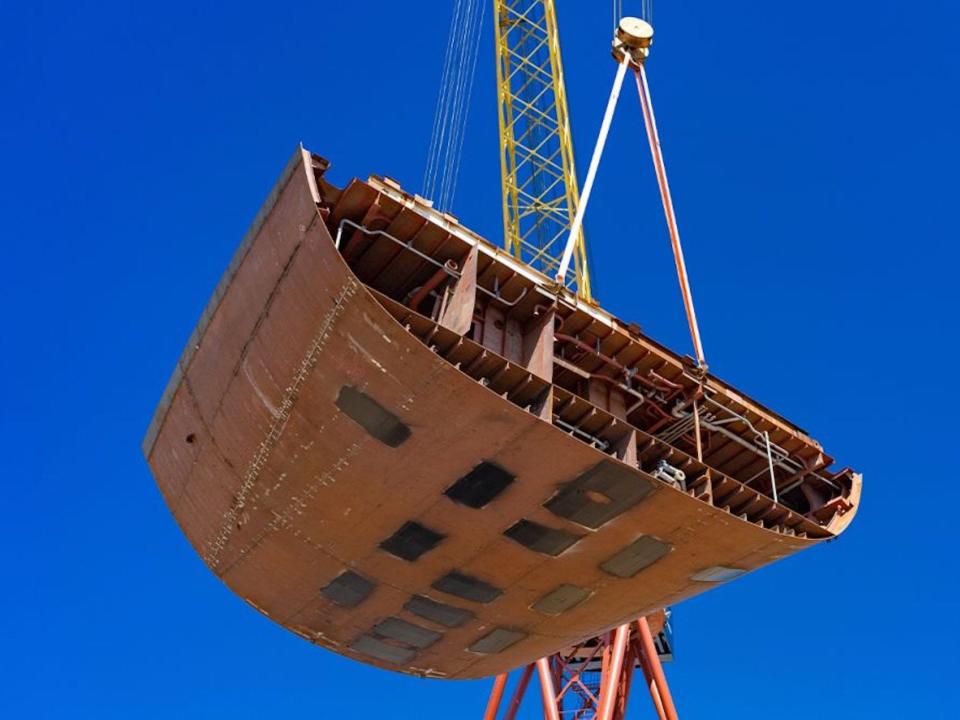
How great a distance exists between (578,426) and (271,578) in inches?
345

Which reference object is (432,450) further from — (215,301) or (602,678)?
(602,678)

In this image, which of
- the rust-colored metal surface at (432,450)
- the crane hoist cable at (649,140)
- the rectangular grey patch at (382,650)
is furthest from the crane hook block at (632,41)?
the rectangular grey patch at (382,650)

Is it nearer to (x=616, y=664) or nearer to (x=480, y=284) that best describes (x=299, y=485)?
(x=480, y=284)

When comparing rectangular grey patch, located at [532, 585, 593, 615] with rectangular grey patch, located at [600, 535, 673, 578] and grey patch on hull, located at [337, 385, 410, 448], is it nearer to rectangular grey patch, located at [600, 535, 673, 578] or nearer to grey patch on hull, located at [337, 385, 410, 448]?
rectangular grey patch, located at [600, 535, 673, 578]

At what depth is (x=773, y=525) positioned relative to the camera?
2270 centimetres

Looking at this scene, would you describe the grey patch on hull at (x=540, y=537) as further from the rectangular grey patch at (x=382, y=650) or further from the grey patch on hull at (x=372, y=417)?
the rectangular grey patch at (x=382, y=650)

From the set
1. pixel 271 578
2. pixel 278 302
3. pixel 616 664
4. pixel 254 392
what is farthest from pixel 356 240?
pixel 616 664

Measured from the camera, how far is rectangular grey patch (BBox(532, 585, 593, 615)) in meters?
23.9

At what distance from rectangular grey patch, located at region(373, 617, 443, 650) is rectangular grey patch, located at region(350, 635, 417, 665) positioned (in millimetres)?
416

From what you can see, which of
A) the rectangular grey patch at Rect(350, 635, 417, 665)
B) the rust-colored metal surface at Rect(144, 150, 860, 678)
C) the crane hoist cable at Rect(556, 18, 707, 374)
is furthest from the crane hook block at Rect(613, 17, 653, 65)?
the rectangular grey patch at Rect(350, 635, 417, 665)

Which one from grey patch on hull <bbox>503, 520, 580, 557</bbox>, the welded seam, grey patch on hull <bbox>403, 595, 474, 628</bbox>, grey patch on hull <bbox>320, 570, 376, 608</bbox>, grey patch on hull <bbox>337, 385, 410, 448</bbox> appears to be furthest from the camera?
grey patch on hull <bbox>403, 595, 474, 628</bbox>

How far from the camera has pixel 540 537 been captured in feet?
70.8

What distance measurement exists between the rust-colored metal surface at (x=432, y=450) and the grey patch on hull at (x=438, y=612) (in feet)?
0.30

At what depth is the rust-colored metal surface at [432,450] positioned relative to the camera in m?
18.8
